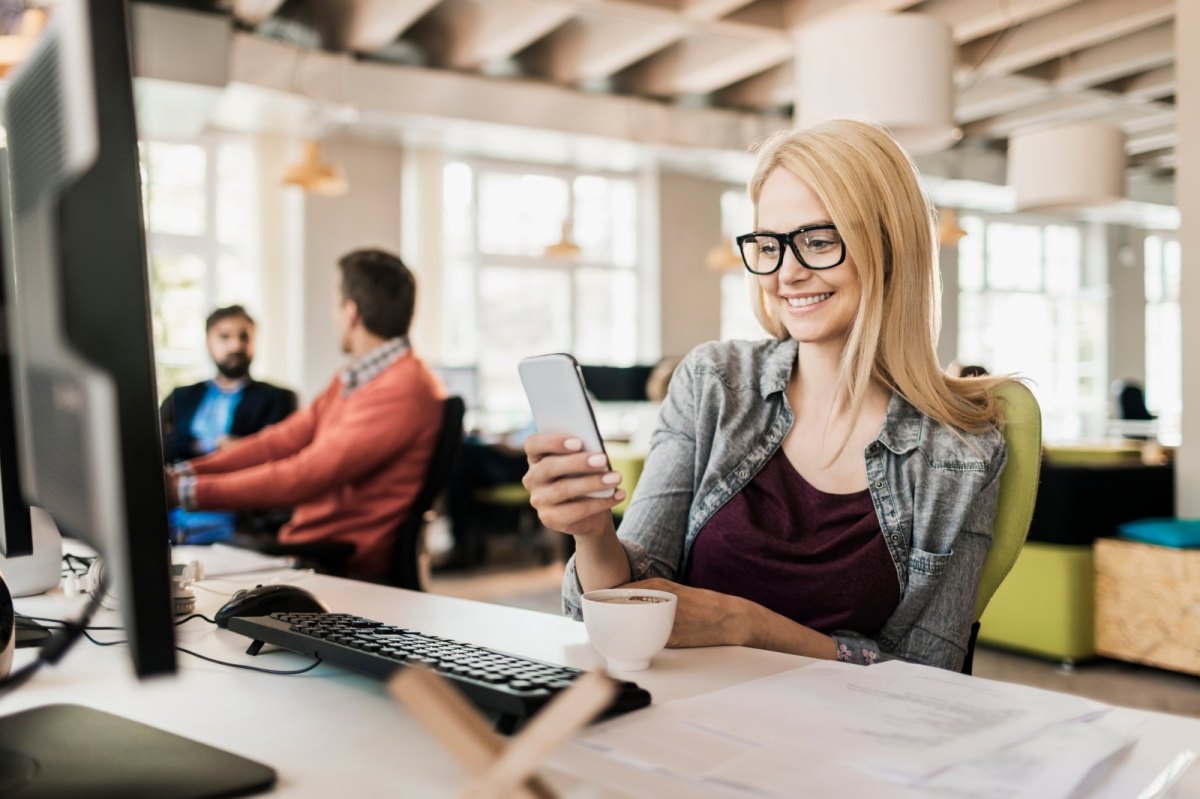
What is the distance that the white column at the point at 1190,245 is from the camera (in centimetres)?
419

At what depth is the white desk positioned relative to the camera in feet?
2.51

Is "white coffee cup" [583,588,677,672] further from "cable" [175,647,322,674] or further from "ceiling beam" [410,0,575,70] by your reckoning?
"ceiling beam" [410,0,575,70]

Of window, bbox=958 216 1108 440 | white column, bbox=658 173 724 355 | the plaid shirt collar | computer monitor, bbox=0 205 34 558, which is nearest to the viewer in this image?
computer monitor, bbox=0 205 34 558

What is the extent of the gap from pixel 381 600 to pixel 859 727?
0.80 m

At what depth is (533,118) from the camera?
7836 mm

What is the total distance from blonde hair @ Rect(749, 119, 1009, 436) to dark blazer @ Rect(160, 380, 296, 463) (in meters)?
3.40

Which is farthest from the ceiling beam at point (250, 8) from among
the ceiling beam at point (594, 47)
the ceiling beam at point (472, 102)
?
the ceiling beam at point (594, 47)

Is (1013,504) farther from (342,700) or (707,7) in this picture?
(707,7)

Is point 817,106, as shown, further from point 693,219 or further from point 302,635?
point 693,219

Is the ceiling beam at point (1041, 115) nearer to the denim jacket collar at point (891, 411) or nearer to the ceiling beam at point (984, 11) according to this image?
the ceiling beam at point (984, 11)

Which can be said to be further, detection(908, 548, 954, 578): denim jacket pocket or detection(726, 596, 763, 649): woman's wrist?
detection(908, 548, 954, 578): denim jacket pocket

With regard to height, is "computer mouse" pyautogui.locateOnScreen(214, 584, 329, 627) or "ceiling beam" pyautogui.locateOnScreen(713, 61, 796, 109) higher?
"ceiling beam" pyautogui.locateOnScreen(713, 61, 796, 109)

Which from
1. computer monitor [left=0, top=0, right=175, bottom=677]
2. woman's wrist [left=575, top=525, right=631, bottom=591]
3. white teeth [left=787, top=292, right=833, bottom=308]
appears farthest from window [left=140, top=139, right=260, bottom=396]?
computer monitor [left=0, top=0, right=175, bottom=677]

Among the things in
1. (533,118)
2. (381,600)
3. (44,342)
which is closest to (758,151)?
(381,600)
